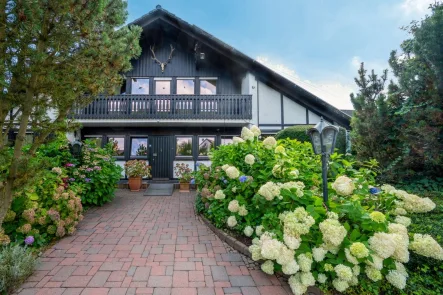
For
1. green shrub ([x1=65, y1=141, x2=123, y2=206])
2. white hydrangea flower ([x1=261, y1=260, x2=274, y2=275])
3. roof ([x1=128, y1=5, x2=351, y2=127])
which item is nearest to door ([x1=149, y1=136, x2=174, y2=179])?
green shrub ([x1=65, y1=141, x2=123, y2=206])

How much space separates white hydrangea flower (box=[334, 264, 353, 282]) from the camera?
1.81m

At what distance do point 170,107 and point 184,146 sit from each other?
1901 millimetres

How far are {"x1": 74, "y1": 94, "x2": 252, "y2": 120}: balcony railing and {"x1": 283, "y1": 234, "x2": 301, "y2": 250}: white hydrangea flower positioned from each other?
682cm

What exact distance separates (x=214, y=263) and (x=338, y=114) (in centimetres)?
831

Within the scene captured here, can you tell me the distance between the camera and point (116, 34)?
8.43 ft

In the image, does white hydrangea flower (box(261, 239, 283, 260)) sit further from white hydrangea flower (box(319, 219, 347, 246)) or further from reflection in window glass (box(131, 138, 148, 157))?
reflection in window glass (box(131, 138, 148, 157))

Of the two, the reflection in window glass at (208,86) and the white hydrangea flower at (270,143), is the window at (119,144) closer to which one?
the reflection in window glass at (208,86)

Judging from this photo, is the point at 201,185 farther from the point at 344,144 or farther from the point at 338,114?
the point at 338,114

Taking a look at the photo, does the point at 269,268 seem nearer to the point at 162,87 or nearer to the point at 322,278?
the point at 322,278

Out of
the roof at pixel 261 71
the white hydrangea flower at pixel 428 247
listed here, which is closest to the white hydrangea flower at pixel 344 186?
the white hydrangea flower at pixel 428 247

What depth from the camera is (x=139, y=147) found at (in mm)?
9273

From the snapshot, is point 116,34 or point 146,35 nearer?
point 116,34

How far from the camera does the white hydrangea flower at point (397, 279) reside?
6.12 ft

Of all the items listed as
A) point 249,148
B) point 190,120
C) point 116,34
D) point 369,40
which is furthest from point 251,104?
point 116,34
